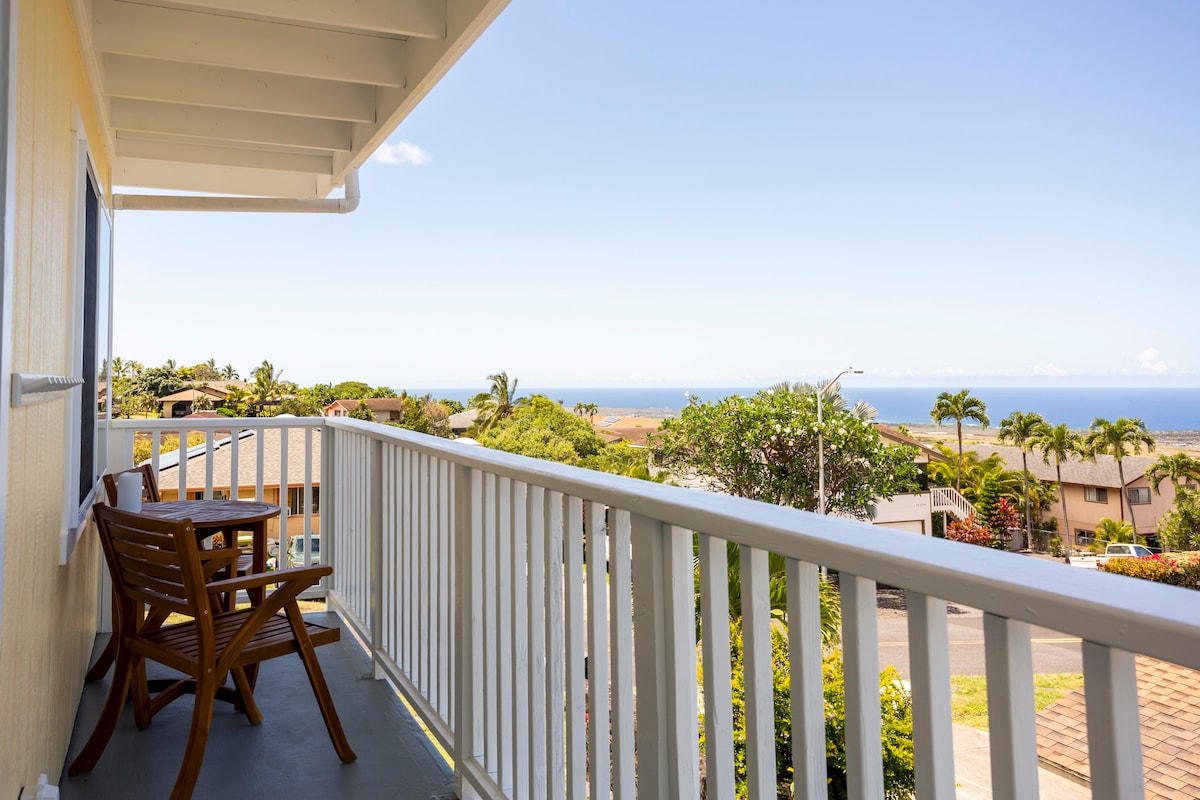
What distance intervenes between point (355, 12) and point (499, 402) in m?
42.9

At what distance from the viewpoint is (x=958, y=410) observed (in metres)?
36.7

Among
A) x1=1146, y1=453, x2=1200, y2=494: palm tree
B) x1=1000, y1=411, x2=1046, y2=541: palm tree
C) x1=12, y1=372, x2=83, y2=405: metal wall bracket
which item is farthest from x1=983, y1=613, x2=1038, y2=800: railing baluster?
x1=1000, y1=411, x2=1046, y2=541: palm tree

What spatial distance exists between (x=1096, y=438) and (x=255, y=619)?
Answer: 1559 inches

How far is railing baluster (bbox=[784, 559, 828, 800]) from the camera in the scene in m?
0.94

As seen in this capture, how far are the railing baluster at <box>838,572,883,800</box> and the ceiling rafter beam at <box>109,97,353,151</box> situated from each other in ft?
12.4

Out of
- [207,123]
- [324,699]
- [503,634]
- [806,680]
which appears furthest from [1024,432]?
[806,680]

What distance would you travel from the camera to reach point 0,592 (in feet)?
4.61

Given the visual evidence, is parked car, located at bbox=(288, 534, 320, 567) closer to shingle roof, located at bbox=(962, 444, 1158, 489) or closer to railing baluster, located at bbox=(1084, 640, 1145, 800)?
railing baluster, located at bbox=(1084, 640, 1145, 800)

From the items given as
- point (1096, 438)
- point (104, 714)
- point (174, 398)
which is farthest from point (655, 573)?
point (174, 398)

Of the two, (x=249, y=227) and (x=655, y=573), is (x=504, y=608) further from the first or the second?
(x=249, y=227)

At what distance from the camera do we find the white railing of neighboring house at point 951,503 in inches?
1247

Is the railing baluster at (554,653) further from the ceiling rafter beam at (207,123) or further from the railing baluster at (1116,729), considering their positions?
the ceiling rafter beam at (207,123)

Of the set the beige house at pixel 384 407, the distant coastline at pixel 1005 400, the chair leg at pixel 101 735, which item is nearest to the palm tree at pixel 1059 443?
the beige house at pixel 384 407

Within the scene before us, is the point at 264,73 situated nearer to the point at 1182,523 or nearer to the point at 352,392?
the point at 1182,523
